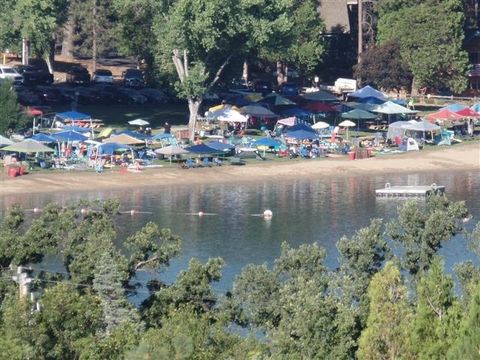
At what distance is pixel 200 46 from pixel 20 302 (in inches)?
1813

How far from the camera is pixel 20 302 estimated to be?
27156 mm

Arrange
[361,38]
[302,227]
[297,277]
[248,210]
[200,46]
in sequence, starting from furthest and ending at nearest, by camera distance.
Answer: [361,38] → [200,46] → [248,210] → [302,227] → [297,277]

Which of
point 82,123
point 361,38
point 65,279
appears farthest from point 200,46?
point 65,279

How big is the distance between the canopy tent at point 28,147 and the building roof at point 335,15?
3867 centimetres

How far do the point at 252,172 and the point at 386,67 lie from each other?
23.5m

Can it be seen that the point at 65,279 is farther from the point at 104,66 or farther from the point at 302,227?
the point at 104,66

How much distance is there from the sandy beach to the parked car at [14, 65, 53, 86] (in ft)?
71.5

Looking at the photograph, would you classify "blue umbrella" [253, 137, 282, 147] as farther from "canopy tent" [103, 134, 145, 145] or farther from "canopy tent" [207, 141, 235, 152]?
"canopy tent" [103, 134, 145, 145]

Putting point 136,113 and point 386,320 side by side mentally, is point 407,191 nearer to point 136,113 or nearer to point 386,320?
point 136,113

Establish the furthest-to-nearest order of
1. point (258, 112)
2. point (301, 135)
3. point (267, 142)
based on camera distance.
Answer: point (258, 112) → point (301, 135) → point (267, 142)

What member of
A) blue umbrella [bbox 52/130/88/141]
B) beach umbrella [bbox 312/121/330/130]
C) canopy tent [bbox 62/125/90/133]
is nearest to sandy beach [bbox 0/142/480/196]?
blue umbrella [bbox 52/130/88/141]

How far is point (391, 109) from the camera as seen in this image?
7775 cm

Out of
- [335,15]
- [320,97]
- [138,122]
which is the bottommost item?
[138,122]

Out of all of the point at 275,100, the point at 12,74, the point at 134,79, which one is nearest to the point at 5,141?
the point at 12,74
